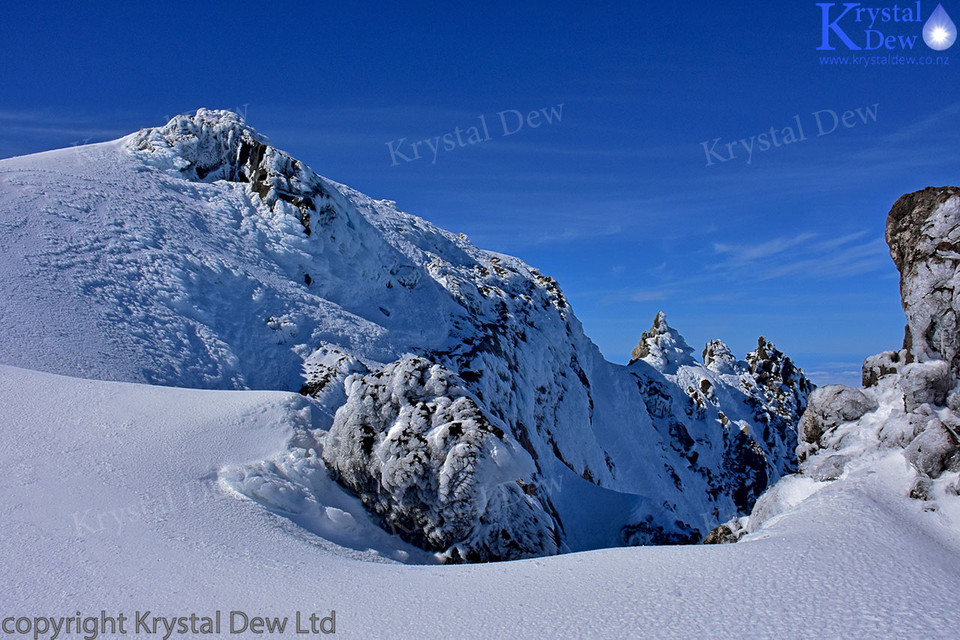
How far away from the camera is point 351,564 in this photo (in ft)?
38.0

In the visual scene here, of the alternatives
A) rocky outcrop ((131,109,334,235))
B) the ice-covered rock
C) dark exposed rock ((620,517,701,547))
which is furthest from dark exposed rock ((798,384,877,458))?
the ice-covered rock

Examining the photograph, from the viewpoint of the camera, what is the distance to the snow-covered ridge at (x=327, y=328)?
661 inches

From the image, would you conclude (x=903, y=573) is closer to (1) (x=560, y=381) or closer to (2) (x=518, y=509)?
(2) (x=518, y=509)

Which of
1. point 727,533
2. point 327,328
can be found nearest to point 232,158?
point 327,328

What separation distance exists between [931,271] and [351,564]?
17596mm

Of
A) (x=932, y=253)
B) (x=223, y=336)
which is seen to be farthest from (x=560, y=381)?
(x=932, y=253)

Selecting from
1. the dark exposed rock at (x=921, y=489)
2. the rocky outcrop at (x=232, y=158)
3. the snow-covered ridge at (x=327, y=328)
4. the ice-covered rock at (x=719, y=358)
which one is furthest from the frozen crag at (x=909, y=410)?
the ice-covered rock at (x=719, y=358)

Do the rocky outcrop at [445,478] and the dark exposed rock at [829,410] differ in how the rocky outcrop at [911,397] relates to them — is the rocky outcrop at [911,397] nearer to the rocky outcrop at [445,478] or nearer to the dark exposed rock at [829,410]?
the dark exposed rock at [829,410]

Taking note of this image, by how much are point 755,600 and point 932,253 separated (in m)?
13.6

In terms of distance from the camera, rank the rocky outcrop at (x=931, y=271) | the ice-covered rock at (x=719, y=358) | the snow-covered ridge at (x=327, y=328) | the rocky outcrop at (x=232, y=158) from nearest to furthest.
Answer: the rocky outcrop at (x=931, y=271)
the snow-covered ridge at (x=327, y=328)
the rocky outcrop at (x=232, y=158)
the ice-covered rock at (x=719, y=358)

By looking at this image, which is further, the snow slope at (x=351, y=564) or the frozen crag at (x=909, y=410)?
the frozen crag at (x=909, y=410)

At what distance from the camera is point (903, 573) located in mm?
9688

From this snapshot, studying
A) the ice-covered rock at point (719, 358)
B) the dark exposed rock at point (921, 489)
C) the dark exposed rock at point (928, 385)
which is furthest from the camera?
the ice-covered rock at point (719, 358)

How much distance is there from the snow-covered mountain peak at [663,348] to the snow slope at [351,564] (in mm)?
60908
